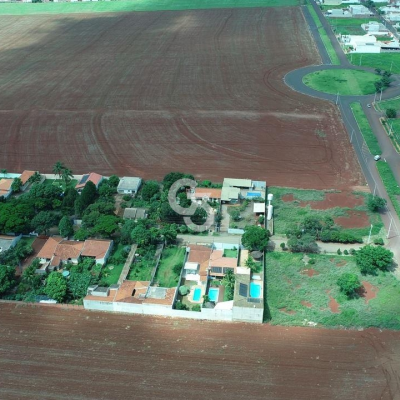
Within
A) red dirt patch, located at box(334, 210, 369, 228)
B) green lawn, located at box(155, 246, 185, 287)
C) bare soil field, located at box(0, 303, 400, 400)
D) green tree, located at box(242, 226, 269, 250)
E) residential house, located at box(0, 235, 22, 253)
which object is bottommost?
red dirt patch, located at box(334, 210, 369, 228)

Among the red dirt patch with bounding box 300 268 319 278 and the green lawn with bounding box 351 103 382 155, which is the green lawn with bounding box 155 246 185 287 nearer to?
the red dirt patch with bounding box 300 268 319 278

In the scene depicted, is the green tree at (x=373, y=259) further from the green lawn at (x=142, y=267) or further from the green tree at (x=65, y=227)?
the green tree at (x=65, y=227)

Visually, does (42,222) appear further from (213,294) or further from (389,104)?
(389,104)

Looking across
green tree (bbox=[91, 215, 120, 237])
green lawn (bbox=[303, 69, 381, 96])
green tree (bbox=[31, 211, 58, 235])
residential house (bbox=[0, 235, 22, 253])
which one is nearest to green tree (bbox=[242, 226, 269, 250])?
green tree (bbox=[91, 215, 120, 237])

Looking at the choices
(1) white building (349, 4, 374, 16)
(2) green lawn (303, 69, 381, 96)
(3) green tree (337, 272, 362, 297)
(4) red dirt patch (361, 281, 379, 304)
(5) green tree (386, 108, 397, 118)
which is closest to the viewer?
(3) green tree (337, 272, 362, 297)

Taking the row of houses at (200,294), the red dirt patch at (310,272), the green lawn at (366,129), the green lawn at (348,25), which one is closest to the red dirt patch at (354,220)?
the red dirt patch at (310,272)

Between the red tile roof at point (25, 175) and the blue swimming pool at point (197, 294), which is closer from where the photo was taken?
the blue swimming pool at point (197, 294)
